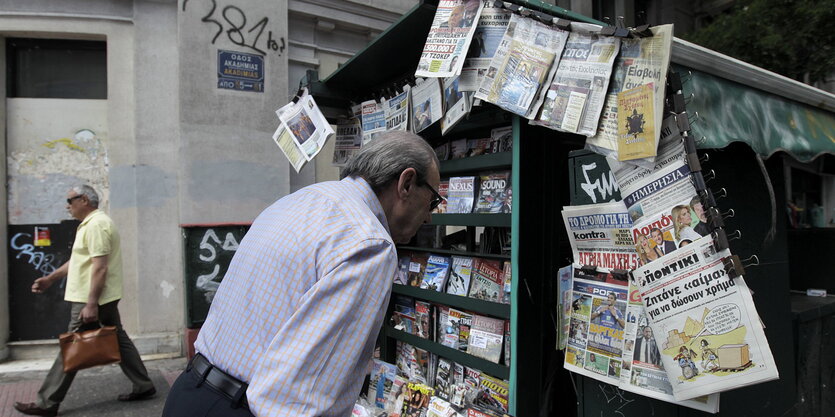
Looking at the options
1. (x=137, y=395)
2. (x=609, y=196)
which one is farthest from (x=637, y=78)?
(x=137, y=395)

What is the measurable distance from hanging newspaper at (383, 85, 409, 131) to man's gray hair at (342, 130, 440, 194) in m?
1.47

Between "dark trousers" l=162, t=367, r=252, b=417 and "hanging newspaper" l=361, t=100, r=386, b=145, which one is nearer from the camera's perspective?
"dark trousers" l=162, t=367, r=252, b=417

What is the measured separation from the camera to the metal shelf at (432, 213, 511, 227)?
2.51 m

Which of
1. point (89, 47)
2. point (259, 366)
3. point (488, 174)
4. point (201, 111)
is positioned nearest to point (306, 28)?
point (201, 111)

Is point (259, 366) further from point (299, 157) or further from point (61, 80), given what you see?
point (61, 80)

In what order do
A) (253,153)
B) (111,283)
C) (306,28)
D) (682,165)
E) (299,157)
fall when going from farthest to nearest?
(306,28)
(253,153)
(111,283)
(299,157)
(682,165)

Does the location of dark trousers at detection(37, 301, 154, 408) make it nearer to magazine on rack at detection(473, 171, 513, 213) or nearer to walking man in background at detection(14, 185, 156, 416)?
walking man in background at detection(14, 185, 156, 416)

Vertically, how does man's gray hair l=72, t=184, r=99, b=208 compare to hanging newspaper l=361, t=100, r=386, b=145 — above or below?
below

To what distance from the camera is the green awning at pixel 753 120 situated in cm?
202

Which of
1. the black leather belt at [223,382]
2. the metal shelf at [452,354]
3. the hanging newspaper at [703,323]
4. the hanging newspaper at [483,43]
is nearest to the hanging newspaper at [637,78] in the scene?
the hanging newspaper at [703,323]

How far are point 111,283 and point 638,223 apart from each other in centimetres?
434

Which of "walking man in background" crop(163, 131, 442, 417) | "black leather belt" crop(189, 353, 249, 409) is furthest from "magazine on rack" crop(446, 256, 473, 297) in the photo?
"black leather belt" crop(189, 353, 249, 409)

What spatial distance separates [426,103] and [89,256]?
11.1 feet

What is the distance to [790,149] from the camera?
97.3 inches
